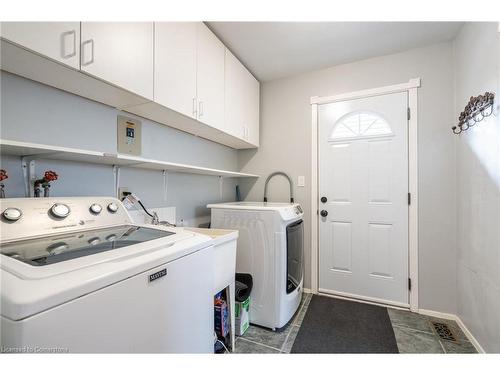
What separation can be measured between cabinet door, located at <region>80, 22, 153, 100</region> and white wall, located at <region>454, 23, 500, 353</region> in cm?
204

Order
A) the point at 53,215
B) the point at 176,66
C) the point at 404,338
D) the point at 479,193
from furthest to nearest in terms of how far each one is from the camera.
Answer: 1. the point at 404,338
2. the point at 479,193
3. the point at 176,66
4. the point at 53,215

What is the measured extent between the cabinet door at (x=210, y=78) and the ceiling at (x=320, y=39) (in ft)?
0.45

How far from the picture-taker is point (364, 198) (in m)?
2.26

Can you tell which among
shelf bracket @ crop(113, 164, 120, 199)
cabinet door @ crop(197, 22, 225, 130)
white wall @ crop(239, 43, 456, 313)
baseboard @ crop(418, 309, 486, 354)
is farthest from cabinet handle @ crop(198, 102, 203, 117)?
baseboard @ crop(418, 309, 486, 354)

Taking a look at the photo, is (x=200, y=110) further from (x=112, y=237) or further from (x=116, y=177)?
(x=112, y=237)

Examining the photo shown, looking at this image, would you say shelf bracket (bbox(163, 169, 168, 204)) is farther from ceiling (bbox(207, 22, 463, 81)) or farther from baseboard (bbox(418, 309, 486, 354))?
baseboard (bbox(418, 309, 486, 354))

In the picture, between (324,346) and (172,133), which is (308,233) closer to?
(324,346)

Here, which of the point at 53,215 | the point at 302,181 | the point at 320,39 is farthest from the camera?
the point at 302,181

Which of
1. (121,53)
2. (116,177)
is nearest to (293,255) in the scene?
(116,177)

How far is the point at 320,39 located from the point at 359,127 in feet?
2.96
